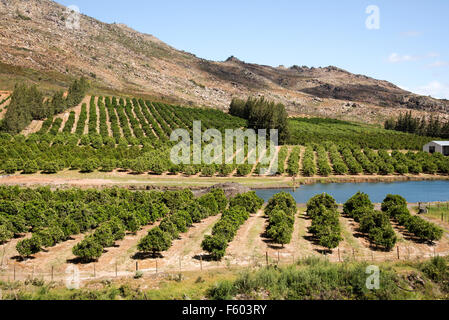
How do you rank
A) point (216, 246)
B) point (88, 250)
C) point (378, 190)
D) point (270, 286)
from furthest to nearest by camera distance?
point (378, 190) → point (216, 246) → point (88, 250) → point (270, 286)

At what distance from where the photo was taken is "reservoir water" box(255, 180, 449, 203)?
219 feet

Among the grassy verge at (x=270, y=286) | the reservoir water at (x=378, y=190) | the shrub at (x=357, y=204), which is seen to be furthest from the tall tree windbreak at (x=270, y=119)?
the grassy verge at (x=270, y=286)

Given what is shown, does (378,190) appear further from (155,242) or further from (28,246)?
(28,246)

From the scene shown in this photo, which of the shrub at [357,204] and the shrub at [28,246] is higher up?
the shrub at [357,204]

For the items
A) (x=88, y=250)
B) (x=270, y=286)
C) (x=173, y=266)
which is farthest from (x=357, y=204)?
(x=88, y=250)

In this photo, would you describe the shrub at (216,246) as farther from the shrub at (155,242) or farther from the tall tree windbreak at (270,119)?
the tall tree windbreak at (270,119)

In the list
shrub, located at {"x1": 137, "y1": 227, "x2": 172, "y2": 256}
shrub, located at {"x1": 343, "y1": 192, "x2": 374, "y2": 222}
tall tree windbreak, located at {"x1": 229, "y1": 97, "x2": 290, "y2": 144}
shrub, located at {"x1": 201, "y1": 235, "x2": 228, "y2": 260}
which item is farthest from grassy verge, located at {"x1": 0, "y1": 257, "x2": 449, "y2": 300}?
tall tree windbreak, located at {"x1": 229, "y1": 97, "x2": 290, "y2": 144}

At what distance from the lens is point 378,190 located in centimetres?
7362

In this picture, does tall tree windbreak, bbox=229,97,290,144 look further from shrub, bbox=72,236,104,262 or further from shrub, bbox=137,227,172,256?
shrub, bbox=72,236,104,262

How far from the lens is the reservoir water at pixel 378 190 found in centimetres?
6688

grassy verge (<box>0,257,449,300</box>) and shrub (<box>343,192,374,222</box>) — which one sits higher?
shrub (<box>343,192,374,222</box>)

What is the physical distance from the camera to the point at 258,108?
121m
